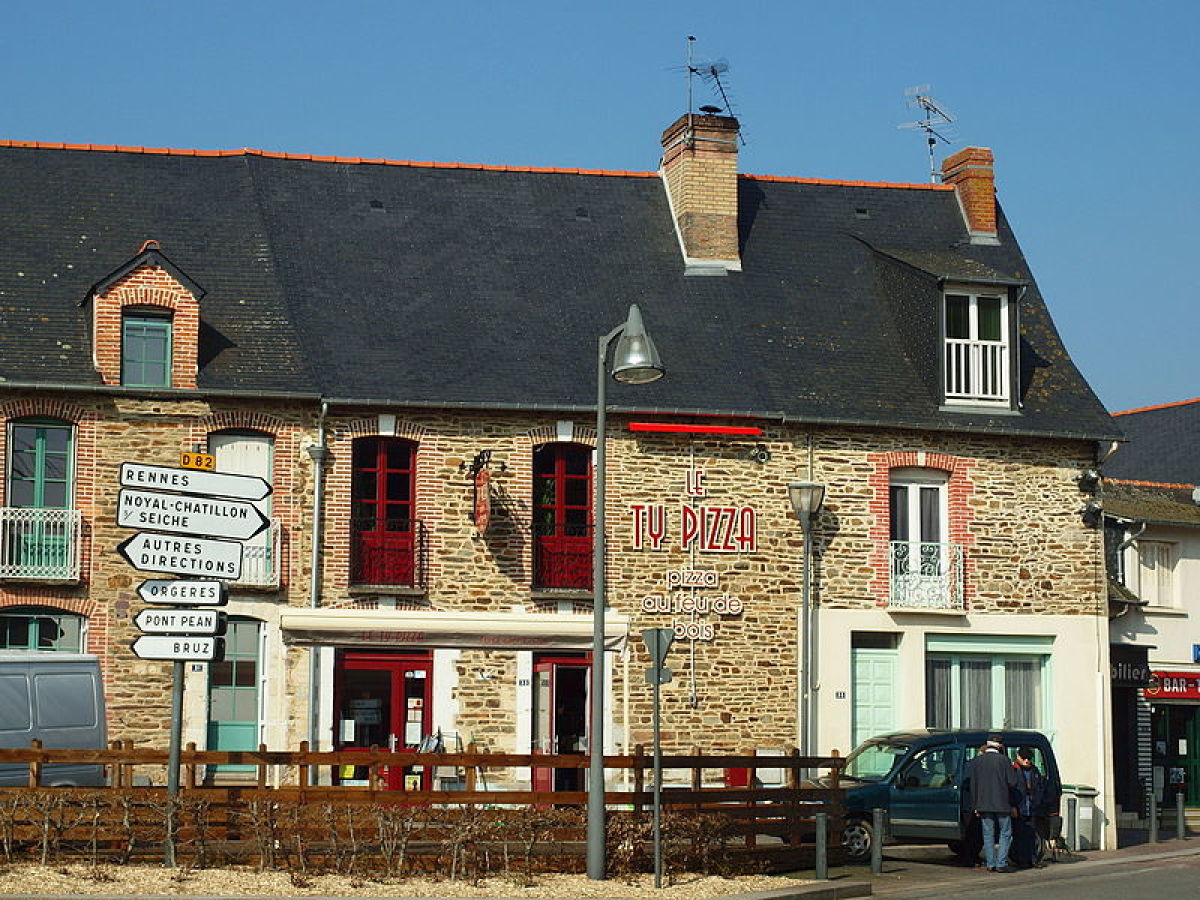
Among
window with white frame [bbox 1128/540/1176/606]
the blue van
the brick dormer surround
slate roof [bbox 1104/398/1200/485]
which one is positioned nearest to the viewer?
the blue van

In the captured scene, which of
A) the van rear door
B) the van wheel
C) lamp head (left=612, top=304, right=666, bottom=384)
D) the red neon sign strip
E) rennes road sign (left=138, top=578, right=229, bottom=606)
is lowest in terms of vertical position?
the van wheel

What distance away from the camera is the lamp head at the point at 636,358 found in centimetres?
1526

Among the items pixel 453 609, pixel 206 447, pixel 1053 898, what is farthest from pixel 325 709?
pixel 1053 898

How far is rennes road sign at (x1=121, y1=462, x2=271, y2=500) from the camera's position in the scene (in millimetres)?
13516

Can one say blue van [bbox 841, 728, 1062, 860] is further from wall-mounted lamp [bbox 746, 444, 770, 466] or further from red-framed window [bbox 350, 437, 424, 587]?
red-framed window [bbox 350, 437, 424, 587]

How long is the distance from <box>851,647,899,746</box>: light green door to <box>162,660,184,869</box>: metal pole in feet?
37.6

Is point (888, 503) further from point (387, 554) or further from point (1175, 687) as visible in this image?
point (1175, 687)

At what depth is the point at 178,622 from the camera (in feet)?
44.9

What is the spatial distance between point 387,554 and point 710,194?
7.60 m

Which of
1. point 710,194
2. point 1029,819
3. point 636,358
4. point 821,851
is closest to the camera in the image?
point 636,358

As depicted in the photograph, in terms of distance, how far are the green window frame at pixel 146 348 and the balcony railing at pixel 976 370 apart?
1071 cm

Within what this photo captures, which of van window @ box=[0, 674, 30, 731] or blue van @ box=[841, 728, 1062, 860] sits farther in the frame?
blue van @ box=[841, 728, 1062, 860]

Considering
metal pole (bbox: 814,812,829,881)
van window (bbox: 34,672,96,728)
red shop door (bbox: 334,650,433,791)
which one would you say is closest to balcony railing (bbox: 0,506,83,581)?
van window (bbox: 34,672,96,728)

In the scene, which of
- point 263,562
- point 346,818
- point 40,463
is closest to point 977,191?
point 263,562
